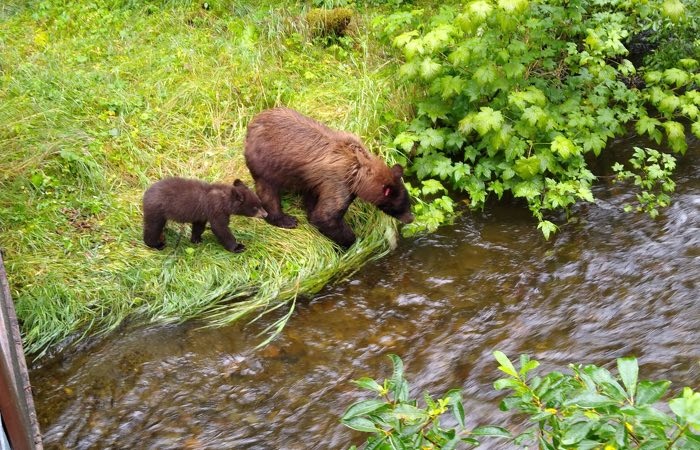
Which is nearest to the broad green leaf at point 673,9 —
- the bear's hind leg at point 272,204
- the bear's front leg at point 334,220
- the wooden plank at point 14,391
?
the bear's front leg at point 334,220

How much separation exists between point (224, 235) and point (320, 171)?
105 cm

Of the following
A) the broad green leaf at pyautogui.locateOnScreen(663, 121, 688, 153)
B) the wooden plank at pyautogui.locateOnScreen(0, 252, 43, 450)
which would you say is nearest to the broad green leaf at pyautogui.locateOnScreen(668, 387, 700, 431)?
the wooden plank at pyautogui.locateOnScreen(0, 252, 43, 450)

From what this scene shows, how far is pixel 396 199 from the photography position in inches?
253

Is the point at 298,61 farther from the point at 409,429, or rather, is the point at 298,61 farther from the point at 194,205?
the point at 409,429

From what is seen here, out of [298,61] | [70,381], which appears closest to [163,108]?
[298,61]

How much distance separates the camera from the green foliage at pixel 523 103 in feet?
21.4

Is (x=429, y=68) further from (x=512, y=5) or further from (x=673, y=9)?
(x=673, y=9)

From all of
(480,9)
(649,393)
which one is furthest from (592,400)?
(480,9)

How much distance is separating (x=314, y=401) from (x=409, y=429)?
2506 millimetres

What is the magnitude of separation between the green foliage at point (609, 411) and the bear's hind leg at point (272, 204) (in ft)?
14.2

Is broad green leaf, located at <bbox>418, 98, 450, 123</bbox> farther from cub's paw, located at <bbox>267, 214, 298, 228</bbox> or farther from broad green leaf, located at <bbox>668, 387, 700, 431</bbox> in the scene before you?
broad green leaf, located at <bbox>668, 387, 700, 431</bbox>

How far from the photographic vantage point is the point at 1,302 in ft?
13.7

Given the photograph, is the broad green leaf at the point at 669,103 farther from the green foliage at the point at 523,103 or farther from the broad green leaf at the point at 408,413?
the broad green leaf at the point at 408,413

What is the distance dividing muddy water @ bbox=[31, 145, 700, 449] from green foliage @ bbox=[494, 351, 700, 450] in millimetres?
1980
